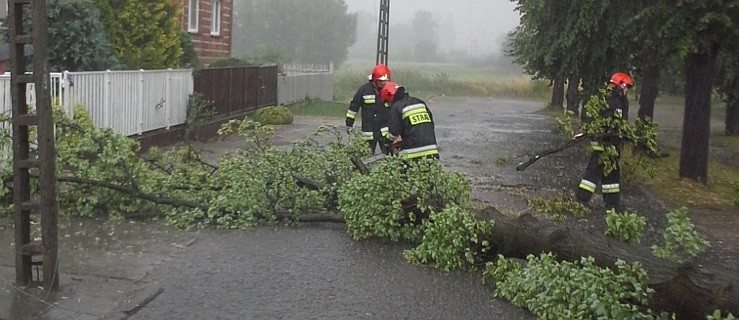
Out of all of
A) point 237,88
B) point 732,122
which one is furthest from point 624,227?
point 732,122

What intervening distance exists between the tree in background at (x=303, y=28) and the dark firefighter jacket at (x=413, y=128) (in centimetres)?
8010

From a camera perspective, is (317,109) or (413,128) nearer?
(413,128)

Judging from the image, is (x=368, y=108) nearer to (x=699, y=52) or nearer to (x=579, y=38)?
(x=699, y=52)

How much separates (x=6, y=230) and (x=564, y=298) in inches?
215

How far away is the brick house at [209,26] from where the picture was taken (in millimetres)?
29766

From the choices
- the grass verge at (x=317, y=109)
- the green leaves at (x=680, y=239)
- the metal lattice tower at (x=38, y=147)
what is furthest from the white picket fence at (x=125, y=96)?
the grass verge at (x=317, y=109)

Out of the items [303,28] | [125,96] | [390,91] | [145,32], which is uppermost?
[303,28]

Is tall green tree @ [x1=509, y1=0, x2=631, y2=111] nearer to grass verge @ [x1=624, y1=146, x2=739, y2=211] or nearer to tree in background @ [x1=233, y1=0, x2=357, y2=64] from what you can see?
grass verge @ [x1=624, y1=146, x2=739, y2=211]

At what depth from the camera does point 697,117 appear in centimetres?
1551

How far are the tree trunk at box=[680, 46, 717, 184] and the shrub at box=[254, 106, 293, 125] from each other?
1208 cm

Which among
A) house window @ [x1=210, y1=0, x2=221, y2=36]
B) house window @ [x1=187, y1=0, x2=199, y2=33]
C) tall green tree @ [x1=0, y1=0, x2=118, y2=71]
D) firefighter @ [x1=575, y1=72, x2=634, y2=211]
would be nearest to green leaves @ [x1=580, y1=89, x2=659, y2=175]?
firefighter @ [x1=575, y1=72, x2=634, y2=211]

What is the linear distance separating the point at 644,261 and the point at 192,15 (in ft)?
82.0

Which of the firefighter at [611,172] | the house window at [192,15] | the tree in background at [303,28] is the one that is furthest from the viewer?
the tree in background at [303,28]

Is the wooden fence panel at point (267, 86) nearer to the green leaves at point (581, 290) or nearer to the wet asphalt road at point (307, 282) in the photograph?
the wet asphalt road at point (307, 282)
